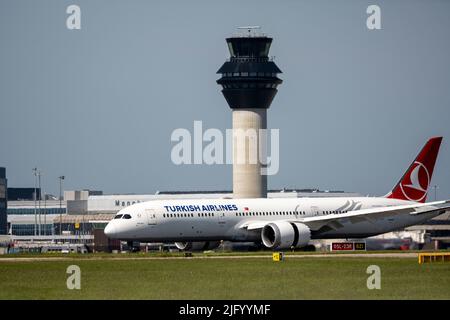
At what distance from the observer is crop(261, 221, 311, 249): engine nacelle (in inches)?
3516

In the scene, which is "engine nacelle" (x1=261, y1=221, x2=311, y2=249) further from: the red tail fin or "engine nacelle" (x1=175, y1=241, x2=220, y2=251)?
the red tail fin

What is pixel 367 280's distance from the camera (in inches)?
2036

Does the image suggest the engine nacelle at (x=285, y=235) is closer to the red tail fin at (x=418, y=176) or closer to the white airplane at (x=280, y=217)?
the white airplane at (x=280, y=217)

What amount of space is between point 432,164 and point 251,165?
7704 cm

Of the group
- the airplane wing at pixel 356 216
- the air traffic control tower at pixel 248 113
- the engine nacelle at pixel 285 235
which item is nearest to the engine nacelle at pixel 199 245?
the airplane wing at pixel 356 216

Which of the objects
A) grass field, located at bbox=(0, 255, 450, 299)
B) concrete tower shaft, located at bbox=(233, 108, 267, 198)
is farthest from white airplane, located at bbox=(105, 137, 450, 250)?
concrete tower shaft, located at bbox=(233, 108, 267, 198)

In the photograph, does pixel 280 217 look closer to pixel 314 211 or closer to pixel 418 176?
pixel 314 211

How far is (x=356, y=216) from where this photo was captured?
94.1m

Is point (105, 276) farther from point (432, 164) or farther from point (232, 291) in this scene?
point (432, 164)

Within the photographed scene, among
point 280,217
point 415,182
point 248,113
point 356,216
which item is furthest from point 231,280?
point 248,113

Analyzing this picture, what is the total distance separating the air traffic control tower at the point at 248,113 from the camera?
6924 inches

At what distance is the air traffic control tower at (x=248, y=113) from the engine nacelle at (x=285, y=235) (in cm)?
8350
